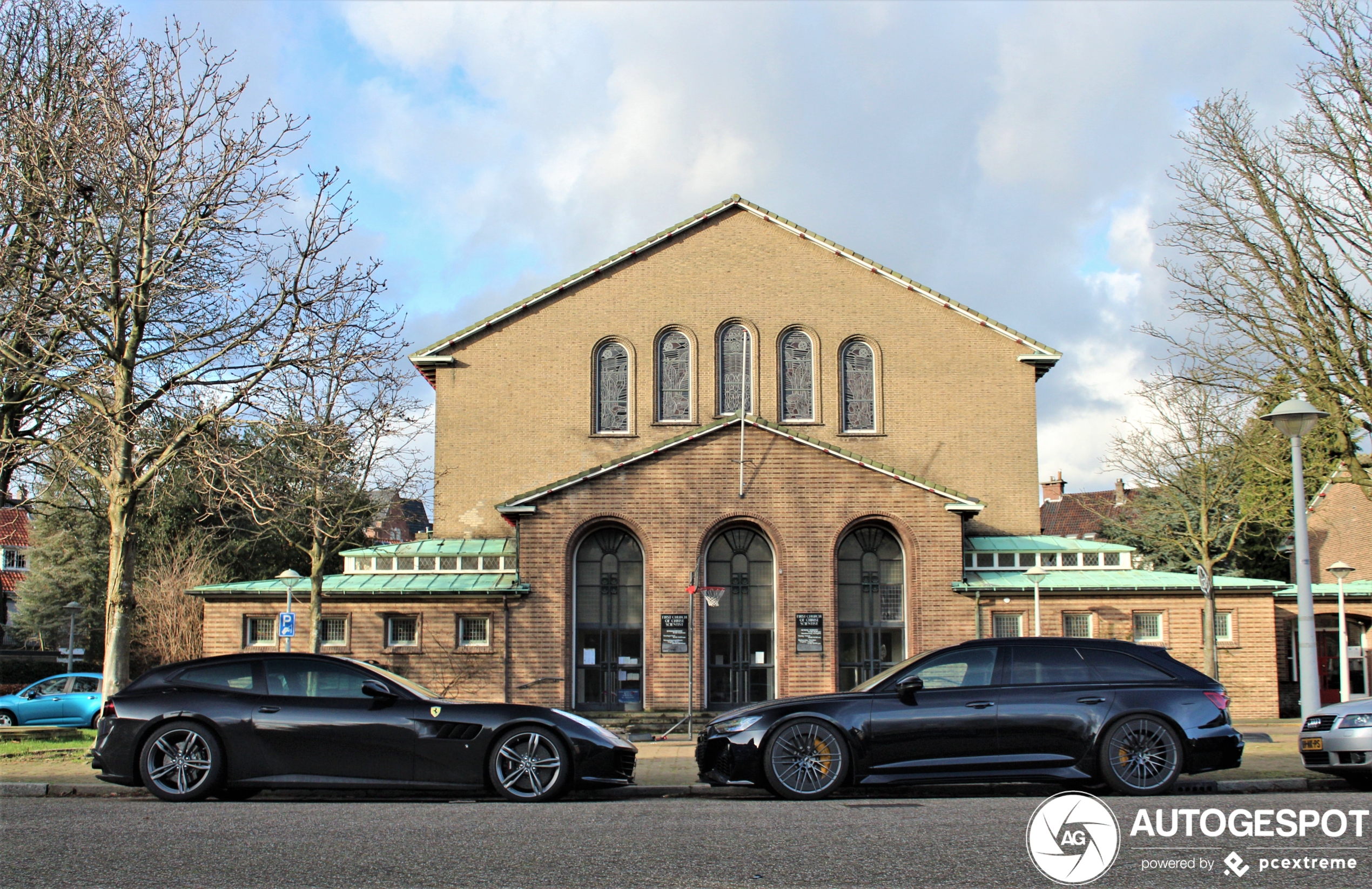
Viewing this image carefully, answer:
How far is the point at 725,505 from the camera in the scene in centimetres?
2406

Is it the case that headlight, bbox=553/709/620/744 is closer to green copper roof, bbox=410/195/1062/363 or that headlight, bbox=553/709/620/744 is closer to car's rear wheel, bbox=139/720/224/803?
car's rear wheel, bbox=139/720/224/803

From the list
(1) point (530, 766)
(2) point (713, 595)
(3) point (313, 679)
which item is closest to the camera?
(1) point (530, 766)

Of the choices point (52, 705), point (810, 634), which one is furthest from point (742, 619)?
point (52, 705)

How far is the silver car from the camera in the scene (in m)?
11.5

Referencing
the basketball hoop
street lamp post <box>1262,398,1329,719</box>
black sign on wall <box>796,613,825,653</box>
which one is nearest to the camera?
street lamp post <box>1262,398,1329,719</box>

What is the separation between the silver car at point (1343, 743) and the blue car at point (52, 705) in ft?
89.7

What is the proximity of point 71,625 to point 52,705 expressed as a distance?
430 inches

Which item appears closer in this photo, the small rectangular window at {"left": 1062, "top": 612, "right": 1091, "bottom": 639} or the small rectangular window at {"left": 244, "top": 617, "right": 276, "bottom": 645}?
the small rectangular window at {"left": 1062, "top": 612, "right": 1091, "bottom": 639}

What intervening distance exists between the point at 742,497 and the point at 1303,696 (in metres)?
12.1

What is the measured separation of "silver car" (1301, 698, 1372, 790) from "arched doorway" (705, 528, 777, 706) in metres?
13.2

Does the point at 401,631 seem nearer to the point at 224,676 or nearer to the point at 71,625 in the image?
the point at 224,676

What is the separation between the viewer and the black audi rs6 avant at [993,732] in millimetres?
10602

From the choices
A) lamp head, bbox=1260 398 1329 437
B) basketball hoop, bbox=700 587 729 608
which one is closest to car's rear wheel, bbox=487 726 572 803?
lamp head, bbox=1260 398 1329 437

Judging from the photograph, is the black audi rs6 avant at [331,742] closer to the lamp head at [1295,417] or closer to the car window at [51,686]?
the lamp head at [1295,417]
